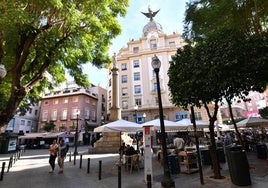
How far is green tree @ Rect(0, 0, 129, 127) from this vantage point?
6.57 m

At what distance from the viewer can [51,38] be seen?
8.59m

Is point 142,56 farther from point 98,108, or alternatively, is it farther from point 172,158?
point 172,158

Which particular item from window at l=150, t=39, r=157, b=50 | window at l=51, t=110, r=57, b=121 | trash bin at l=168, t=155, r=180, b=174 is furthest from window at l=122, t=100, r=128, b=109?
trash bin at l=168, t=155, r=180, b=174

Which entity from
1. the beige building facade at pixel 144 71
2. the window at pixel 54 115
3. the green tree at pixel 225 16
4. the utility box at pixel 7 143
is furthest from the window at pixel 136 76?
the green tree at pixel 225 16

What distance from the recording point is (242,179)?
6293mm

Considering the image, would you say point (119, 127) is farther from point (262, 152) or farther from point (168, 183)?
point (262, 152)

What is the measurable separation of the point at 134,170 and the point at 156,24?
44.7 m

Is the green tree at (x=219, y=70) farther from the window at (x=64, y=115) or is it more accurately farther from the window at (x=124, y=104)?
the window at (x=64, y=115)

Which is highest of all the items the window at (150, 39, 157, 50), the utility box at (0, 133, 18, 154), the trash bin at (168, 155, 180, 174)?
the window at (150, 39, 157, 50)

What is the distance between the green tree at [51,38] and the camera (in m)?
6.57

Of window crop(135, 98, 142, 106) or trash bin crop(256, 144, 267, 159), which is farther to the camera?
window crop(135, 98, 142, 106)

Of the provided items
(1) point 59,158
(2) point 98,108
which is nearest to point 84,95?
(2) point 98,108

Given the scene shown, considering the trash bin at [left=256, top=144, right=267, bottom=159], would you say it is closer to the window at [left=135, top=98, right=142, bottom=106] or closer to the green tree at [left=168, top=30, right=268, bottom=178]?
the green tree at [left=168, top=30, right=268, bottom=178]

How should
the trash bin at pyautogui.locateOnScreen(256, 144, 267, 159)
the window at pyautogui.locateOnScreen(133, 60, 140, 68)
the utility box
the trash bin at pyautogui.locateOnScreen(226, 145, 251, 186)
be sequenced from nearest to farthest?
the trash bin at pyautogui.locateOnScreen(226, 145, 251, 186)
the trash bin at pyautogui.locateOnScreen(256, 144, 267, 159)
the utility box
the window at pyautogui.locateOnScreen(133, 60, 140, 68)
